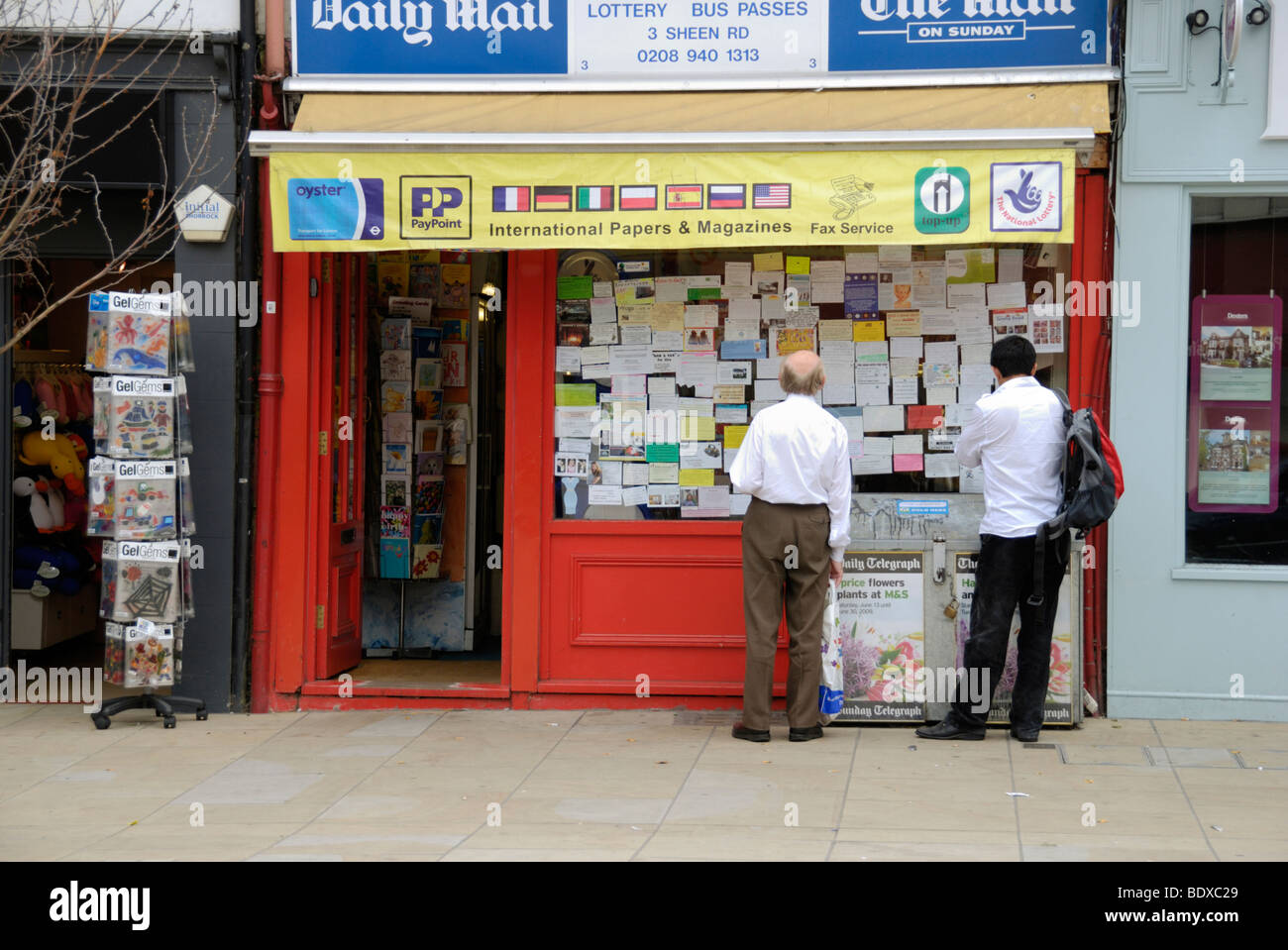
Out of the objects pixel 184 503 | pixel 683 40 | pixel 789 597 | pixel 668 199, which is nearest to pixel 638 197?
pixel 668 199

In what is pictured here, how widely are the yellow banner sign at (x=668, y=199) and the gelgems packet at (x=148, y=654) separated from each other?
2.12m

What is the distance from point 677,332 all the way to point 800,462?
134 cm

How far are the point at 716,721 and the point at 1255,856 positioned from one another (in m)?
3.00

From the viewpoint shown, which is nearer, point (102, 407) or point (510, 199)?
point (510, 199)

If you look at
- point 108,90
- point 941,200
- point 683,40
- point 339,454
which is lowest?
point 339,454

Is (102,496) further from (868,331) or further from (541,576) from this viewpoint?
(868,331)

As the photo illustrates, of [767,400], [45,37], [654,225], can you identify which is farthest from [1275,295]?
[45,37]

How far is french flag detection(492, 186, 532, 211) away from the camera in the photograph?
6.96 meters

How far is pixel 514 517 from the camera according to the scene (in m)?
7.65

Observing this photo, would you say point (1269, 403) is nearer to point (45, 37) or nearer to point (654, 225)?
point (654, 225)

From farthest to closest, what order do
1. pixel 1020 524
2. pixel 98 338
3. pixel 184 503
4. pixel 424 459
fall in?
pixel 424 459, pixel 184 503, pixel 98 338, pixel 1020 524

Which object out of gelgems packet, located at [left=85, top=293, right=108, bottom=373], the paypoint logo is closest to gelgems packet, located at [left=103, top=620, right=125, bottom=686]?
gelgems packet, located at [left=85, top=293, right=108, bottom=373]

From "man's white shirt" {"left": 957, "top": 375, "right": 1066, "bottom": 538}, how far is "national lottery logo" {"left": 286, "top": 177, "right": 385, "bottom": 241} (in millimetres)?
3194

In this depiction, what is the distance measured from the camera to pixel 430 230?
7.00 meters
